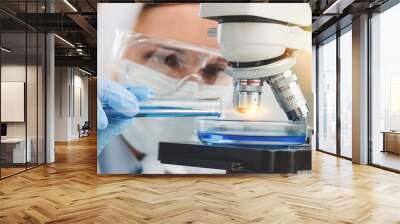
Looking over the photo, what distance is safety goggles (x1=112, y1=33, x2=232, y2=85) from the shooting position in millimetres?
5531

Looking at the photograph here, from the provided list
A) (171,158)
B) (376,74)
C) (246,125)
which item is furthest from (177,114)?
(376,74)

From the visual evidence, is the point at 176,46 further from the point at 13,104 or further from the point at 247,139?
the point at 13,104

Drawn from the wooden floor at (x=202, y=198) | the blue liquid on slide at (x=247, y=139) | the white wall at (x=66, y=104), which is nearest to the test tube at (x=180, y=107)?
the blue liquid on slide at (x=247, y=139)

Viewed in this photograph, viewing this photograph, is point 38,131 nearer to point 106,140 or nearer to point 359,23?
point 106,140

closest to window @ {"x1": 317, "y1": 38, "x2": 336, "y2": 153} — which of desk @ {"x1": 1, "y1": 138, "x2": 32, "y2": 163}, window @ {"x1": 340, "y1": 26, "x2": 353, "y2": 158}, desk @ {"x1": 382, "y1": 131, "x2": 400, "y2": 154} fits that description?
window @ {"x1": 340, "y1": 26, "x2": 353, "y2": 158}

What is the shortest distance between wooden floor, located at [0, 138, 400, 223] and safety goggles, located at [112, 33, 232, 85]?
4.98ft

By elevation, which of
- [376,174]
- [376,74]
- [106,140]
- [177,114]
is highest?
[376,74]

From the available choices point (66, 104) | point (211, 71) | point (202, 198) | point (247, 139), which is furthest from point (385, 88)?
point (66, 104)

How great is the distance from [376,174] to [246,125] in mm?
2292

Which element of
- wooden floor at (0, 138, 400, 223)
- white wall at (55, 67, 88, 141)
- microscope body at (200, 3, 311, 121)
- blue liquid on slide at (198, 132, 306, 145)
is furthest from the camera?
white wall at (55, 67, 88, 141)

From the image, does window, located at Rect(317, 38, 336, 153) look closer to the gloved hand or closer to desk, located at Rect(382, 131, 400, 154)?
desk, located at Rect(382, 131, 400, 154)

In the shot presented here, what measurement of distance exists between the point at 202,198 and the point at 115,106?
2.05m

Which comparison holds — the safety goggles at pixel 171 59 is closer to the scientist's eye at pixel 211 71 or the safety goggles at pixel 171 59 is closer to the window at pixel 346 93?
the scientist's eye at pixel 211 71

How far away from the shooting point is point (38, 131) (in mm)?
7168
